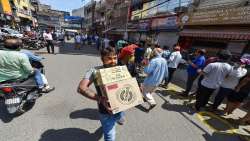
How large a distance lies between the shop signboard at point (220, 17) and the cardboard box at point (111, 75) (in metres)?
9.18

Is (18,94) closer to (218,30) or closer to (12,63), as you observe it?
(12,63)

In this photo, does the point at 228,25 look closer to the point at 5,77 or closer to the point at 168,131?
the point at 168,131

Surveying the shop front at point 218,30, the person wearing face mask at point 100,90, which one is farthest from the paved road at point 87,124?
the shop front at point 218,30

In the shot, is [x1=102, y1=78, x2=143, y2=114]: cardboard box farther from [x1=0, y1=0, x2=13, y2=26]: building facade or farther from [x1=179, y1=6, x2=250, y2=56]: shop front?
[x1=0, y1=0, x2=13, y2=26]: building facade

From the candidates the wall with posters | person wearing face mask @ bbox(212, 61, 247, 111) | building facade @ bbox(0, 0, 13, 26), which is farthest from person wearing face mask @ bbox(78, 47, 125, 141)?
building facade @ bbox(0, 0, 13, 26)

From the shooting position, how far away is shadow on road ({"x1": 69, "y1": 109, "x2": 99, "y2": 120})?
14.2ft

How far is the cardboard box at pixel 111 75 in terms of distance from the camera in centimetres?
221

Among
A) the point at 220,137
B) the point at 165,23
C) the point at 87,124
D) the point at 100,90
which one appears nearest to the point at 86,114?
the point at 87,124

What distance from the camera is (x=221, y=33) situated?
401 inches

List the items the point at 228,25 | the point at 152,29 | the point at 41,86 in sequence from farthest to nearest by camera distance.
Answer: the point at 152,29
the point at 228,25
the point at 41,86

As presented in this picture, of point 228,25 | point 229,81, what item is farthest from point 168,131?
point 228,25

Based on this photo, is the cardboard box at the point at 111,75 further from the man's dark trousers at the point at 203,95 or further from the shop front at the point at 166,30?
the shop front at the point at 166,30

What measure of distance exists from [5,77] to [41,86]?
0.83m

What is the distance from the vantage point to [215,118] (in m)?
5.15
